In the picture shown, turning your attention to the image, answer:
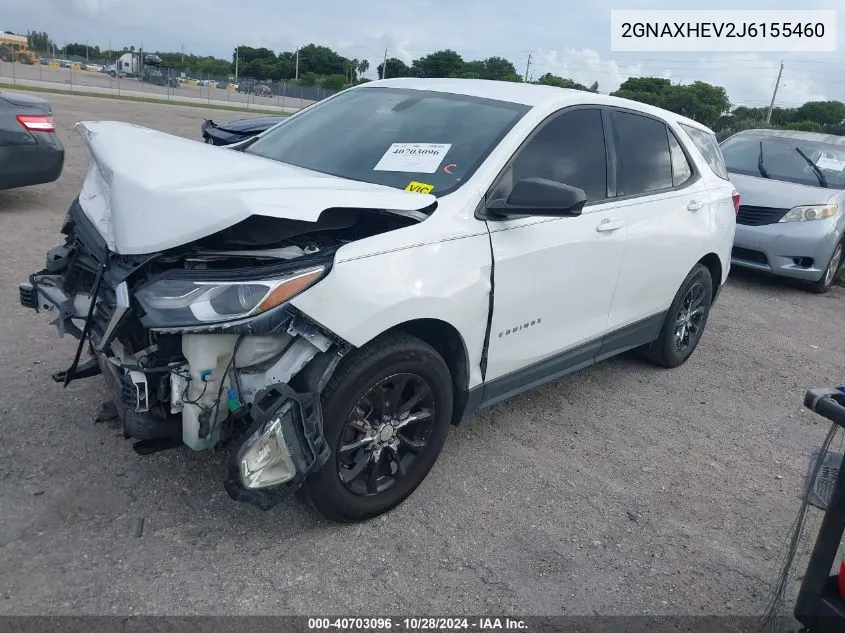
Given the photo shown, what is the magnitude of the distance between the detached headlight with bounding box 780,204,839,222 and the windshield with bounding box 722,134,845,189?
1.68 feet

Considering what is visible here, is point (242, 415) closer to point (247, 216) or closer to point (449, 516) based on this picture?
point (247, 216)

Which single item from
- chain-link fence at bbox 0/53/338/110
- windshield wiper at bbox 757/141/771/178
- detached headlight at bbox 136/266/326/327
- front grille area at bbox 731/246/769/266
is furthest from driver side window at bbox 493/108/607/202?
chain-link fence at bbox 0/53/338/110

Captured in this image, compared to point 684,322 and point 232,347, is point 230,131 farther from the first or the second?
point 232,347

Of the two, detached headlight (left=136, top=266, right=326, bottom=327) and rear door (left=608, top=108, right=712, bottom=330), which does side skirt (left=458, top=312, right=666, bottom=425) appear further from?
detached headlight (left=136, top=266, right=326, bottom=327)

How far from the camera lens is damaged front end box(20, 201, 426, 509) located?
8.16 feet

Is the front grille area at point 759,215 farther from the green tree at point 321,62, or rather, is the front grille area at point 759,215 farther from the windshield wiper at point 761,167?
the green tree at point 321,62

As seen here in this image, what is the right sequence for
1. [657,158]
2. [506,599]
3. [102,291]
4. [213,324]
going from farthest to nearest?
1. [657,158]
2. [102,291]
3. [506,599]
4. [213,324]

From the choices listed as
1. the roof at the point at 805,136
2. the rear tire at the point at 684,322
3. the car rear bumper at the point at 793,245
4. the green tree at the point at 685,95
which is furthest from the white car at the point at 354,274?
the green tree at the point at 685,95

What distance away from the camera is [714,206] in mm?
4980

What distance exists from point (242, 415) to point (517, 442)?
171 centimetres

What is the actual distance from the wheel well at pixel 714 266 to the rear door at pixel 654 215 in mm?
198

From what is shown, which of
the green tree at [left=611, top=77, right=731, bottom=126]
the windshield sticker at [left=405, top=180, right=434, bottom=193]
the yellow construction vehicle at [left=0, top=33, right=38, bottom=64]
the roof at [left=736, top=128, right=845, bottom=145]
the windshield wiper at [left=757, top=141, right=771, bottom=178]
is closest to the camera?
the windshield sticker at [left=405, top=180, right=434, bottom=193]

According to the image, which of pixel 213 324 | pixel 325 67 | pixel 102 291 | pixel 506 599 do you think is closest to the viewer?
pixel 213 324

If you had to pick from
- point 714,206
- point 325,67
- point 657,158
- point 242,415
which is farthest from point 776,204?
point 325,67
